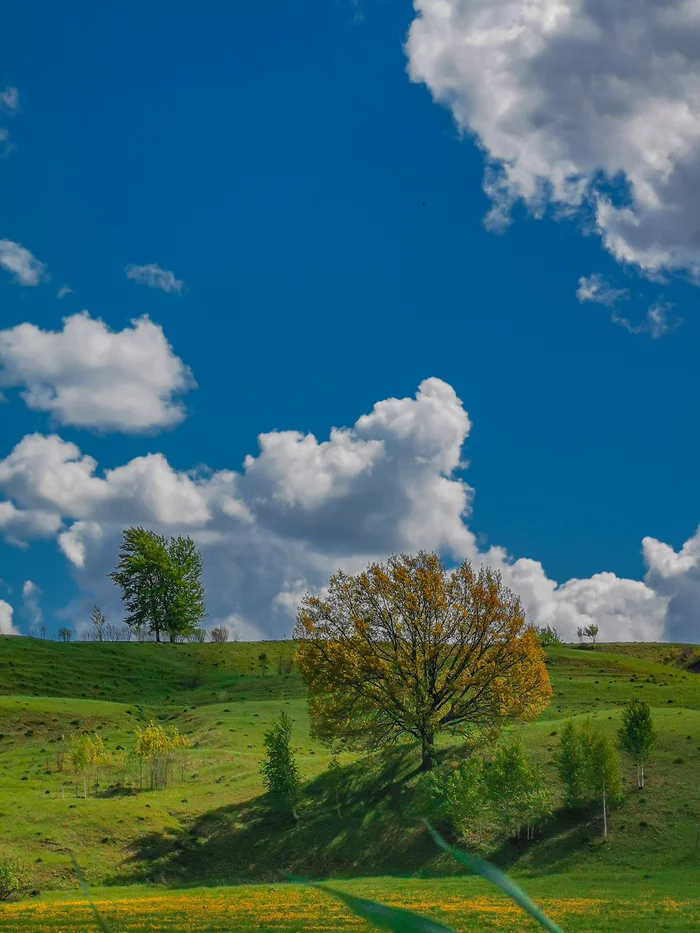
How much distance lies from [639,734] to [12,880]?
24.1m

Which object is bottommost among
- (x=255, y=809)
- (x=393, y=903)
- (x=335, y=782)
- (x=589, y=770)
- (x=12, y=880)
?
(x=12, y=880)

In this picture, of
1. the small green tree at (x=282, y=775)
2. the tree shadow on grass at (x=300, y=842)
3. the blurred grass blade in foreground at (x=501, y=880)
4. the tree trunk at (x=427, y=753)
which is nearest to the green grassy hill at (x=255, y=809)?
the tree shadow on grass at (x=300, y=842)

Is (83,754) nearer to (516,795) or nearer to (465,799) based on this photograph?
(465,799)

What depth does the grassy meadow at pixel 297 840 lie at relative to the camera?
22375mm

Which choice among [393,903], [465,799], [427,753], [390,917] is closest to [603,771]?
[465,799]

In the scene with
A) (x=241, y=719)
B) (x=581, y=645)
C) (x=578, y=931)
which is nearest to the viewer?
(x=578, y=931)

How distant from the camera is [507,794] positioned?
107 ft

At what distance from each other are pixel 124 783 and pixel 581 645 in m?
73.6

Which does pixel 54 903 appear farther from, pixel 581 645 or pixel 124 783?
pixel 581 645

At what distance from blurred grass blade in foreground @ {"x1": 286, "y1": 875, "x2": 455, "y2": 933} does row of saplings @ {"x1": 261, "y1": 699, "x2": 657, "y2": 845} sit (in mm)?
34000

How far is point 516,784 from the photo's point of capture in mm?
32781

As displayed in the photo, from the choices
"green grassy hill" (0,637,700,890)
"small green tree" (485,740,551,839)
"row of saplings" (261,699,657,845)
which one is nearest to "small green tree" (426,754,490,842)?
"row of saplings" (261,699,657,845)

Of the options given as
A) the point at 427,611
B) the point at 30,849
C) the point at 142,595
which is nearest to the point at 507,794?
the point at 427,611

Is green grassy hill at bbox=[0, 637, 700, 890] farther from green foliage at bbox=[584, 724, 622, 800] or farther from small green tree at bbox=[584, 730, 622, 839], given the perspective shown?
green foliage at bbox=[584, 724, 622, 800]
